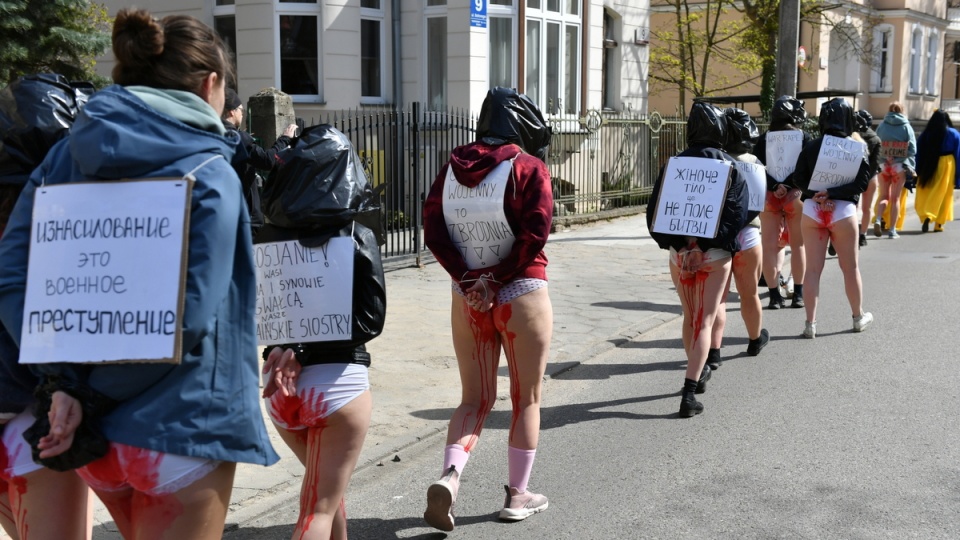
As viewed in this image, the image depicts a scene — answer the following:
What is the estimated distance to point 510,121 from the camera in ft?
14.9

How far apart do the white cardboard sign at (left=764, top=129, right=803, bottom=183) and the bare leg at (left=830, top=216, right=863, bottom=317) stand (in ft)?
3.03

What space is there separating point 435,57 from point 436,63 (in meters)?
0.10

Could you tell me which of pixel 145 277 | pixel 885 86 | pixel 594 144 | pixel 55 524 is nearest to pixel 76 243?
pixel 145 277

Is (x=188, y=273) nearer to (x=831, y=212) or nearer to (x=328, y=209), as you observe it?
(x=328, y=209)

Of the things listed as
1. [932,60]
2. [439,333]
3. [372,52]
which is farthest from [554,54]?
[932,60]

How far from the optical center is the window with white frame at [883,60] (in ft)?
120

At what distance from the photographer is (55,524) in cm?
278

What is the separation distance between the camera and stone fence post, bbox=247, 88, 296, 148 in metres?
10.2

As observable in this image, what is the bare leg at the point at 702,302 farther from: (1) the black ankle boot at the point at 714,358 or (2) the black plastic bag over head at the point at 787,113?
(2) the black plastic bag over head at the point at 787,113

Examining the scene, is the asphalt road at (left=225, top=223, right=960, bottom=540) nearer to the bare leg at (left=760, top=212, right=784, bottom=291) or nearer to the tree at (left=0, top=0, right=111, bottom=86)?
the bare leg at (left=760, top=212, right=784, bottom=291)

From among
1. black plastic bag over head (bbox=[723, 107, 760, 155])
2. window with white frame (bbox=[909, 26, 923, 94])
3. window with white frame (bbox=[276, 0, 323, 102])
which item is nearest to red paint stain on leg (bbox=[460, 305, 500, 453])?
black plastic bag over head (bbox=[723, 107, 760, 155])

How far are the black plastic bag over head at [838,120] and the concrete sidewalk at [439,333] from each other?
7.64ft

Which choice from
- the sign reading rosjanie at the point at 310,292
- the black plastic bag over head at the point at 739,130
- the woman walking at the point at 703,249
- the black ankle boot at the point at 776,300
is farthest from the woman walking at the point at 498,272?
the black ankle boot at the point at 776,300

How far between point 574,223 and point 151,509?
14.3 meters
